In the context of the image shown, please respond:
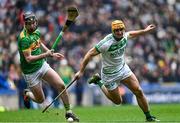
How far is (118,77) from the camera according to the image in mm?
17156

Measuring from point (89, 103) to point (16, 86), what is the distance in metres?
4.01

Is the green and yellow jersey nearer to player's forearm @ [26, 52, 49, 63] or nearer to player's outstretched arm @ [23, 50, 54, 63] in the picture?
player's outstretched arm @ [23, 50, 54, 63]

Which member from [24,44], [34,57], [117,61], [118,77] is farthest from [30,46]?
[118,77]

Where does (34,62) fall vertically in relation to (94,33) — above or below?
above

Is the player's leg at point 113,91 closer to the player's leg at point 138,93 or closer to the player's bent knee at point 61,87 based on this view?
the player's leg at point 138,93

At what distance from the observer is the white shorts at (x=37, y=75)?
17266 millimetres

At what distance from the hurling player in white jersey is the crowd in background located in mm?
12715

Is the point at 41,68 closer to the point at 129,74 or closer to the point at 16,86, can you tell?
the point at 129,74

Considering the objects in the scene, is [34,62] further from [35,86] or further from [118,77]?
[118,77]

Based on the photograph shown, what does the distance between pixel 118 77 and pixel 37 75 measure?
1.87 m

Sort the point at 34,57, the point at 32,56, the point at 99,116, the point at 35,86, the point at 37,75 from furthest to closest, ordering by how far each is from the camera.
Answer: the point at 99,116 < the point at 35,86 < the point at 37,75 < the point at 32,56 < the point at 34,57

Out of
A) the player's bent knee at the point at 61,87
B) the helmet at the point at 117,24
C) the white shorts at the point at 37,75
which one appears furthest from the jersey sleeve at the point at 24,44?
the helmet at the point at 117,24

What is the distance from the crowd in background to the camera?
32094 mm

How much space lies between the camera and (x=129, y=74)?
1706cm
